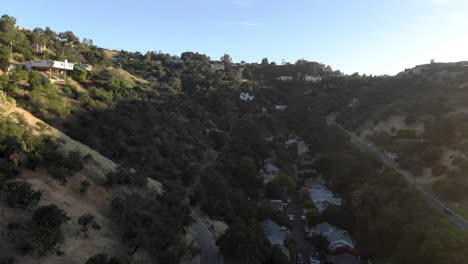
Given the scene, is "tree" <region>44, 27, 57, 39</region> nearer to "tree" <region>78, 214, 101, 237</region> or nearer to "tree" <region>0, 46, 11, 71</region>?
"tree" <region>0, 46, 11, 71</region>

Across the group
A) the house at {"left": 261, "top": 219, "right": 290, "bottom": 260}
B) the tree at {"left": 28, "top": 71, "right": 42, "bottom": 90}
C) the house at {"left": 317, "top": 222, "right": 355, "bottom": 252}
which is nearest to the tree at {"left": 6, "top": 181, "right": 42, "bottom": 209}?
the tree at {"left": 28, "top": 71, "right": 42, "bottom": 90}

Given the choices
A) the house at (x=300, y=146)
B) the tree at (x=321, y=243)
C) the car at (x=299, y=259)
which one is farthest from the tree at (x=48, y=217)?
the house at (x=300, y=146)

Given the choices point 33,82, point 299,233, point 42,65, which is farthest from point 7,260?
point 42,65

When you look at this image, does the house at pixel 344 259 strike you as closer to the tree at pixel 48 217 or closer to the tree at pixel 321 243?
the tree at pixel 321 243

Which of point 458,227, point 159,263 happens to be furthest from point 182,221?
point 458,227

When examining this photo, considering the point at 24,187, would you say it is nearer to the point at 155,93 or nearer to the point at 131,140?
the point at 131,140

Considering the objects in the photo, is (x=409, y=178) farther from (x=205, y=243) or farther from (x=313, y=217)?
(x=205, y=243)
